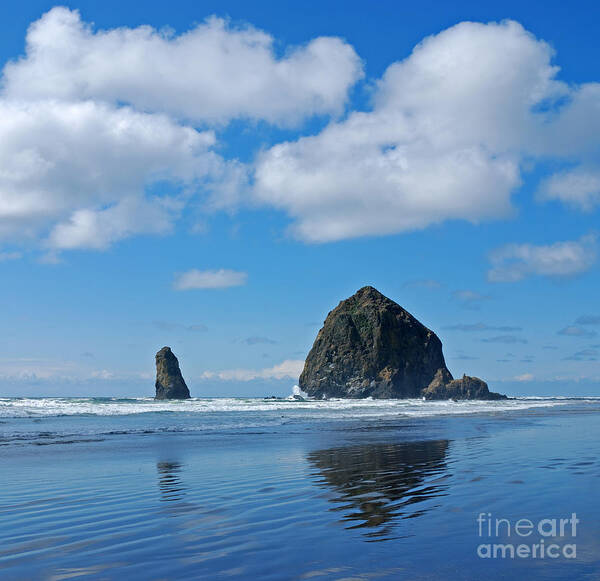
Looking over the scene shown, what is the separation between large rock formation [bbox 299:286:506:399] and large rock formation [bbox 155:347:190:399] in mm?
27598

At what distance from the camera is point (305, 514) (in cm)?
880

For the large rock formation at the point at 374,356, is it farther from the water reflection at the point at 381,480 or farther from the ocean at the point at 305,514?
the ocean at the point at 305,514

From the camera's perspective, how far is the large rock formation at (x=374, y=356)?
11544 cm

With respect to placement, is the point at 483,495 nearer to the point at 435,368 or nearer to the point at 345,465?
the point at 345,465

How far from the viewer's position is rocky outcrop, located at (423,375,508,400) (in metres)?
107

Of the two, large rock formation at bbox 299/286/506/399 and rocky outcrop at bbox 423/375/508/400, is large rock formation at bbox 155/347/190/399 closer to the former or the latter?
large rock formation at bbox 299/286/506/399

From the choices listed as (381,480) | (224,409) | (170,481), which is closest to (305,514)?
(381,480)

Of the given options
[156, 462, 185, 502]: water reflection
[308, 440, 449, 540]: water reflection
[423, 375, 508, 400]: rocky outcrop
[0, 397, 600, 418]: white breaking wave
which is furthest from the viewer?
[423, 375, 508, 400]: rocky outcrop

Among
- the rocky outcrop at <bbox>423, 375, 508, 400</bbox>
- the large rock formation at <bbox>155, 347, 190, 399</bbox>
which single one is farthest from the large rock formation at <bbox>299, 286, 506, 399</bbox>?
the large rock formation at <bbox>155, 347, 190, 399</bbox>

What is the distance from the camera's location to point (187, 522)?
8.38 metres

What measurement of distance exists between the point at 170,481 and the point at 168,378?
9977cm

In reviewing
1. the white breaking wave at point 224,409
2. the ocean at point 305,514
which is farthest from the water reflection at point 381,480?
the white breaking wave at point 224,409

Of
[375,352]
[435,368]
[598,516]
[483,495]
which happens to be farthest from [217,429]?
[435,368]

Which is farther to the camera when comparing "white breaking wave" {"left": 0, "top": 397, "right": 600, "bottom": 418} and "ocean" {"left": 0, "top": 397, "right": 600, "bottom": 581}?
"white breaking wave" {"left": 0, "top": 397, "right": 600, "bottom": 418}
